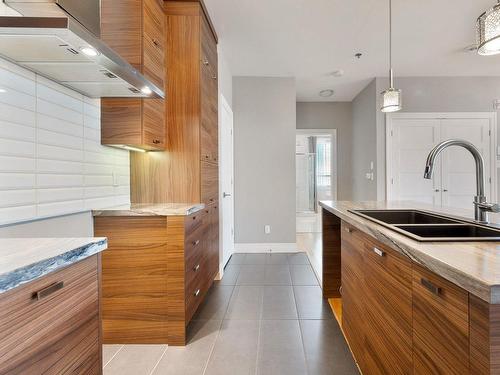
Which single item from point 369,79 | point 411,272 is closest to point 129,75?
point 411,272

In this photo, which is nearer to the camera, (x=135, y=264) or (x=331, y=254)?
(x=135, y=264)

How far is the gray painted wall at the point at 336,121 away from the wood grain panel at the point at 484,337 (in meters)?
5.13

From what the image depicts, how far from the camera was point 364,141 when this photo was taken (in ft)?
15.7

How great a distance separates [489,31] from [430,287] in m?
1.39

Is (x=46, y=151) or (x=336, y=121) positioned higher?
(x=336, y=121)

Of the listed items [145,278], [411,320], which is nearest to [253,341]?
[145,278]

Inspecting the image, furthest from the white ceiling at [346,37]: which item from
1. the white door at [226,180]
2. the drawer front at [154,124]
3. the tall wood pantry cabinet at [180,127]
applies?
the drawer front at [154,124]

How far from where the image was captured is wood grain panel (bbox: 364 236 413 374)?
93cm

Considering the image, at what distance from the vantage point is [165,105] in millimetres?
2293

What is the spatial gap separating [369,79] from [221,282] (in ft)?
12.5

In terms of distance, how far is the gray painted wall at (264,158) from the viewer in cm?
410

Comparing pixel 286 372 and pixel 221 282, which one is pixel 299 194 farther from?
pixel 286 372

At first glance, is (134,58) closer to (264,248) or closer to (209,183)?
(209,183)

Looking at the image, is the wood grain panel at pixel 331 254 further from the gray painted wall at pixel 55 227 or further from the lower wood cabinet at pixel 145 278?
the gray painted wall at pixel 55 227
